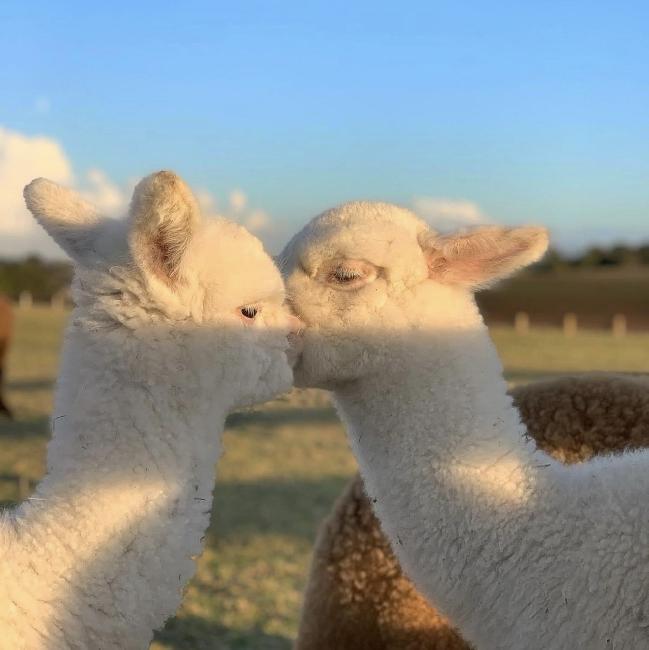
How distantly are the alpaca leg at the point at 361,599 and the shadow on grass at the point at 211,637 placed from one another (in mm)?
1534

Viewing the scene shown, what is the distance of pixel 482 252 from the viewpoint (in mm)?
2492

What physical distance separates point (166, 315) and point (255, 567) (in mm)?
4018

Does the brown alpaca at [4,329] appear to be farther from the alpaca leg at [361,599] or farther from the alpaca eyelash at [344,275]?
the alpaca eyelash at [344,275]

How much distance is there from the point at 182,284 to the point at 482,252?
2.90 feet

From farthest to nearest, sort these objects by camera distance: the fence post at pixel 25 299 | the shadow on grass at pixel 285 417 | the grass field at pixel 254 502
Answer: the fence post at pixel 25 299, the shadow on grass at pixel 285 417, the grass field at pixel 254 502

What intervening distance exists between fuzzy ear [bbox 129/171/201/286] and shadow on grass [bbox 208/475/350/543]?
465 cm

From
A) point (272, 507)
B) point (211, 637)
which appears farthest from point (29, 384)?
point (211, 637)

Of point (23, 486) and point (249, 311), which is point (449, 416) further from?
point (23, 486)

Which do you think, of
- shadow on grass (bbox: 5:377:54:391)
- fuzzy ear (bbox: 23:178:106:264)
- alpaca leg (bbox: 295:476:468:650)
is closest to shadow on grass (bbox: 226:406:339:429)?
shadow on grass (bbox: 5:377:54:391)

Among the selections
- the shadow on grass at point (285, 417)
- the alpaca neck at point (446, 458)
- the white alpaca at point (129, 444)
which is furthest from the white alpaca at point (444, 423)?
the shadow on grass at point (285, 417)

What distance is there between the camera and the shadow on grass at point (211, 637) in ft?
15.3

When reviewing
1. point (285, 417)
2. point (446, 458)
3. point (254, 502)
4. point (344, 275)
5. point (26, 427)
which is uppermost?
point (344, 275)

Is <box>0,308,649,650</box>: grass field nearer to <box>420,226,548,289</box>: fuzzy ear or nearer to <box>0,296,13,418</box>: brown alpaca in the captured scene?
<box>420,226,548,289</box>: fuzzy ear

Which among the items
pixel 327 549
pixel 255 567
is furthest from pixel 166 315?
pixel 255 567
